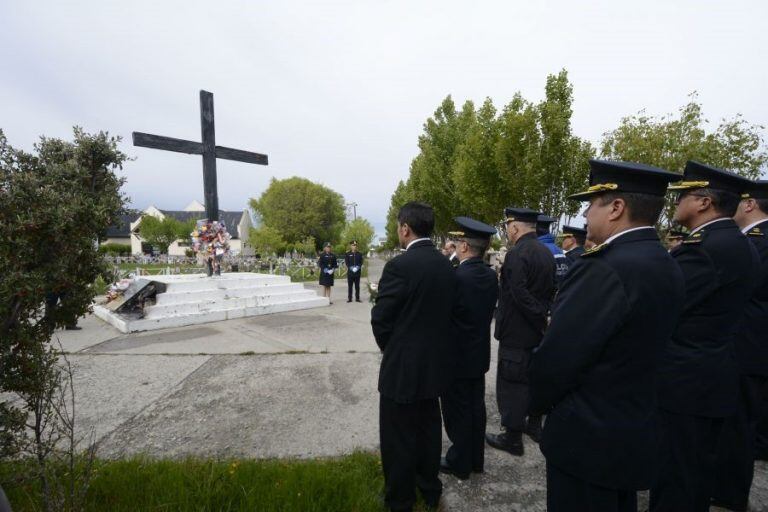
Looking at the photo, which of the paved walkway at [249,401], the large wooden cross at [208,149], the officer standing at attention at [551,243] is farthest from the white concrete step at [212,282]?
the officer standing at attention at [551,243]

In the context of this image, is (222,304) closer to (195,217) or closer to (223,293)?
(223,293)

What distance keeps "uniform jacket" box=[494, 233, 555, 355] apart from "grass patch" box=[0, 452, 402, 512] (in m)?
1.70

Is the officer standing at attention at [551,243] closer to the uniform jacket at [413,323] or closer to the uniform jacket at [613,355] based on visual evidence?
the uniform jacket at [413,323]

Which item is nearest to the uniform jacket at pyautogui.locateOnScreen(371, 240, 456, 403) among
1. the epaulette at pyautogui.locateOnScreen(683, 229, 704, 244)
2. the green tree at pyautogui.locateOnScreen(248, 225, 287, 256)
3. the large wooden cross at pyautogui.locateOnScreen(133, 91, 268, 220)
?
the epaulette at pyautogui.locateOnScreen(683, 229, 704, 244)

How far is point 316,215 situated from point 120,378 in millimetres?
48168

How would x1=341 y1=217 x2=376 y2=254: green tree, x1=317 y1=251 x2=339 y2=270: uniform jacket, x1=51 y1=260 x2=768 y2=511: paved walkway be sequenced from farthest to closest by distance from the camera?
x1=341 y1=217 x2=376 y2=254: green tree, x1=317 y1=251 x2=339 y2=270: uniform jacket, x1=51 y1=260 x2=768 y2=511: paved walkway

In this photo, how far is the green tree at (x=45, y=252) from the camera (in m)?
1.87

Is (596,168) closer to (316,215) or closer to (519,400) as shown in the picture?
(519,400)

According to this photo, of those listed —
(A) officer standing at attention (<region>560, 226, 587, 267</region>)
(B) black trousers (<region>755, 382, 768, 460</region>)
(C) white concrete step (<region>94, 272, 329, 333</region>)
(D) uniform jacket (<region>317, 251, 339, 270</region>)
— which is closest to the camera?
(B) black trousers (<region>755, 382, 768, 460</region>)

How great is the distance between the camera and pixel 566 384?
1612 millimetres

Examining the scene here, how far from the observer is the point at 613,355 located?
1562 millimetres

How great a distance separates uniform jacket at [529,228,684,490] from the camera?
4.96 ft

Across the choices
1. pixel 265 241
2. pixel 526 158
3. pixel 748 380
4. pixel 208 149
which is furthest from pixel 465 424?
pixel 265 241

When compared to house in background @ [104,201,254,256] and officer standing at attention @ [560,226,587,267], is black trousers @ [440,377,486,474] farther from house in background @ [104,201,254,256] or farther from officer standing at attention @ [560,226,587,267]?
house in background @ [104,201,254,256]
